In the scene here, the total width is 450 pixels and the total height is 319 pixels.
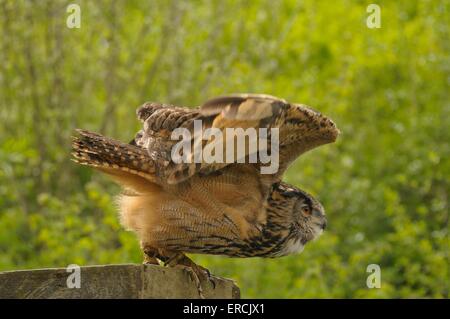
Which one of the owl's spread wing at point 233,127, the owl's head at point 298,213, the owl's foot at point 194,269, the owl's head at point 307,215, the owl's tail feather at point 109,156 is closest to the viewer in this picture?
the owl's spread wing at point 233,127

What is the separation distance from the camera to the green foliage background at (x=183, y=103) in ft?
37.4

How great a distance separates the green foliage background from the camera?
11.4m

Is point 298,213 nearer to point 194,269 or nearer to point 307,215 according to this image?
point 307,215

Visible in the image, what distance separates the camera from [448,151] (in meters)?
14.2

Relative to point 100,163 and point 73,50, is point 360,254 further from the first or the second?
point 100,163

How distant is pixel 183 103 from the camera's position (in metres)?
13.2

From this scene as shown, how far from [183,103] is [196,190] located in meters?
7.27

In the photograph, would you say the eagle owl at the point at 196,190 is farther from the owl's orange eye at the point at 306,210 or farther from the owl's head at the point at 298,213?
the owl's orange eye at the point at 306,210

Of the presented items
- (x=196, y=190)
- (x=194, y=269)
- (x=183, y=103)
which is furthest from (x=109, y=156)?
(x=183, y=103)

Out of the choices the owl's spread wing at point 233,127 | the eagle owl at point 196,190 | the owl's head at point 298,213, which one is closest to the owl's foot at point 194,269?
the eagle owl at point 196,190

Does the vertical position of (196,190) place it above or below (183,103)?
below

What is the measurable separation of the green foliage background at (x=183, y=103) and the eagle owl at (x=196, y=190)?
434 centimetres

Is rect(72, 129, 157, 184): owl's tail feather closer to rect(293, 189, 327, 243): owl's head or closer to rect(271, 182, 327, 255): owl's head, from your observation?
rect(271, 182, 327, 255): owl's head
